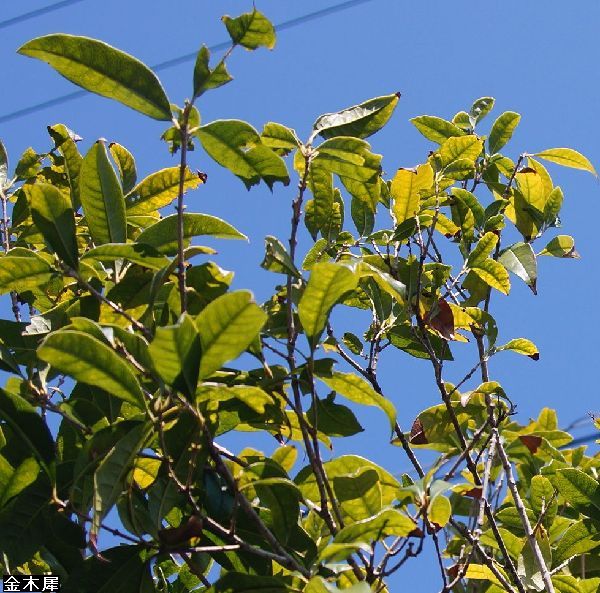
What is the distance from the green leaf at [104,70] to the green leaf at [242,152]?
0.09 m

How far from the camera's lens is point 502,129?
2172mm

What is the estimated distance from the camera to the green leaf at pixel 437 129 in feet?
7.02

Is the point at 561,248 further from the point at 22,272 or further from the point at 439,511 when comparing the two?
the point at 22,272

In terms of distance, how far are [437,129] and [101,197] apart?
3.23ft

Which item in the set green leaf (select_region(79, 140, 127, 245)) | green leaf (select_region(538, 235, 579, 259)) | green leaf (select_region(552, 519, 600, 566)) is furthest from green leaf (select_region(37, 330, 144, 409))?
green leaf (select_region(538, 235, 579, 259))

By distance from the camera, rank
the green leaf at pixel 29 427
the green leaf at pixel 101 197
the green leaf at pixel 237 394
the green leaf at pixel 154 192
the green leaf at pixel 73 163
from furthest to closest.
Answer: the green leaf at pixel 154 192
the green leaf at pixel 73 163
the green leaf at pixel 101 197
the green leaf at pixel 29 427
the green leaf at pixel 237 394

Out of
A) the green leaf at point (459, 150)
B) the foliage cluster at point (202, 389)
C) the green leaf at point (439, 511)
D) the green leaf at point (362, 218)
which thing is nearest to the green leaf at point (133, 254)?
the foliage cluster at point (202, 389)

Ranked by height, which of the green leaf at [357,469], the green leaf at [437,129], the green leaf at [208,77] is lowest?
the green leaf at [357,469]

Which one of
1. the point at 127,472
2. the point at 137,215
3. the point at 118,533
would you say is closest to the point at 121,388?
the point at 127,472

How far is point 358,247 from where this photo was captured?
199cm

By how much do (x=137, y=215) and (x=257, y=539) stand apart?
64cm

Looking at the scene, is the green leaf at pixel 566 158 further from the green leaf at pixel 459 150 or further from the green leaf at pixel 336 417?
the green leaf at pixel 336 417

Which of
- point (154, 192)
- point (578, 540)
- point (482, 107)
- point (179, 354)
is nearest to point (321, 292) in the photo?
point (179, 354)

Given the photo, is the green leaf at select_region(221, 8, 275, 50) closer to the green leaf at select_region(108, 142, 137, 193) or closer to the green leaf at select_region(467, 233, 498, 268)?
the green leaf at select_region(108, 142, 137, 193)
